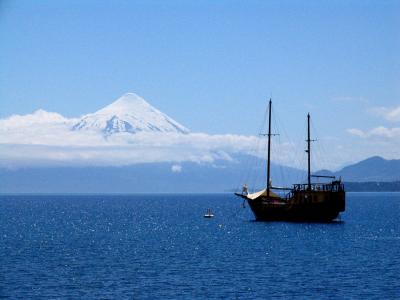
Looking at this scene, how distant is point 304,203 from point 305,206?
503 mm

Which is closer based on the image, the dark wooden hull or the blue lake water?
the blue lake water

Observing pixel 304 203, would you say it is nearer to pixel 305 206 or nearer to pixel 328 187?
pixel 305 206

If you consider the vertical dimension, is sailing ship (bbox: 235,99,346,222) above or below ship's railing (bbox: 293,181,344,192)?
below

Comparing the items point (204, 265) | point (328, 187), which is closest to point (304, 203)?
point (328, 187)

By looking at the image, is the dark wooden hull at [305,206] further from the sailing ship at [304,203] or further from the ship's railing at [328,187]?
the ship's railing at [328,187]

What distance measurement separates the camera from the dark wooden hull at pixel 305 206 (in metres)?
111

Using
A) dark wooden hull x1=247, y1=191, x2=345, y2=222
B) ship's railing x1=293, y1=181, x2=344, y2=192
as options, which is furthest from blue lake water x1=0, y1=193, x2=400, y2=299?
ship's railing x1=293, y1=181, x2=344, y2=192

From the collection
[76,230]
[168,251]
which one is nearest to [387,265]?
[168,251]

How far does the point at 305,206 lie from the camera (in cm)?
11175

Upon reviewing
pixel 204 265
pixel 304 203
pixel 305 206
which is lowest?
pixel 204 265

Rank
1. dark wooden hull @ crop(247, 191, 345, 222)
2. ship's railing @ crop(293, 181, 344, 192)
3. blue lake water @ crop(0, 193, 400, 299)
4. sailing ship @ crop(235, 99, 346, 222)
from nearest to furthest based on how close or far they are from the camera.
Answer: blue lake water @ crop(0, 193, 400, 299) → ship's railing @ crop(293, 181, 344, 192) → sailing ship @ crop(235, 99, 346, 222) → dark wooden hull @ crop(247, 191, 345, 222)

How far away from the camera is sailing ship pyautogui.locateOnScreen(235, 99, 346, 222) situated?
11081 centimetres

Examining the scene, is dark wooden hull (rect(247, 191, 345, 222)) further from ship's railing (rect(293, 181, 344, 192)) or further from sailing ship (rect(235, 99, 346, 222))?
ship's railing (rect(293, 181, 344, 192))

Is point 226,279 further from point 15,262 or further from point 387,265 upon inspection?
point 15,262
